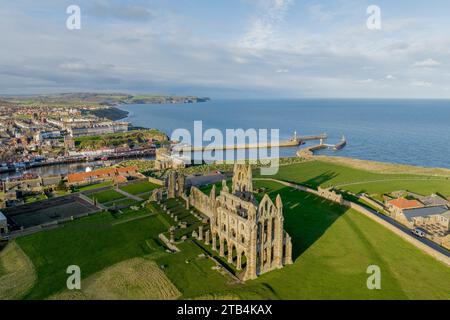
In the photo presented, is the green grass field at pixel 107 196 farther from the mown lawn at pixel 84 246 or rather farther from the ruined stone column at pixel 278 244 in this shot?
the ruined stone column at pixel 278 244

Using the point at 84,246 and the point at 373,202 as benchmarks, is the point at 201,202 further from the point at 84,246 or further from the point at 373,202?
the point at 373,202

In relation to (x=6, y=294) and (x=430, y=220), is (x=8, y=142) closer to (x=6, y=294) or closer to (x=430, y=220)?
(x=6, y=294)

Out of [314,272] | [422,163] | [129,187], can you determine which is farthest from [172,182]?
[422,163]

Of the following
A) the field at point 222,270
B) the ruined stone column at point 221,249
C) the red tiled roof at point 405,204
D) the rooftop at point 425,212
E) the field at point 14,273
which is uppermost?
the red tiled roof at point 405,204

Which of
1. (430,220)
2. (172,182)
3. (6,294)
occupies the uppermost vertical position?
(172,182)

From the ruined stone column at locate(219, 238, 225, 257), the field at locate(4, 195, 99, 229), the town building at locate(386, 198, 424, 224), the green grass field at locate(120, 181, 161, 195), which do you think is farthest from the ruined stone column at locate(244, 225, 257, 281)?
the green grass field at locate(120, 181, 161, 195)

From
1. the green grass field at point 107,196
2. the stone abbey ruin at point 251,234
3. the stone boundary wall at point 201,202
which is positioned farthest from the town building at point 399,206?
the green grass field at point 107,196
